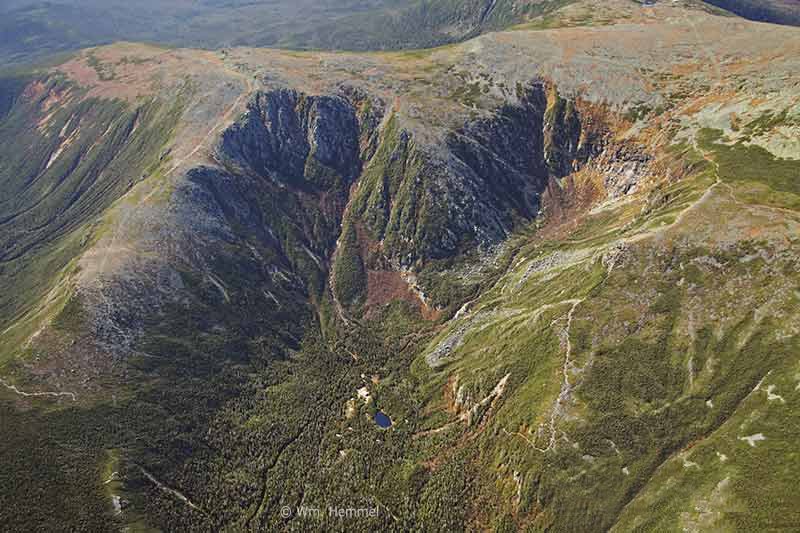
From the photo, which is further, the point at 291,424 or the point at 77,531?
the point at 291,424

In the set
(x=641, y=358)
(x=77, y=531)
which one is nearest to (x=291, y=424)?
(x=77, y=531)

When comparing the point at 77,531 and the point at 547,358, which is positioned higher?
the point at 547,358

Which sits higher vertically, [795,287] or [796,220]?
[796,220]

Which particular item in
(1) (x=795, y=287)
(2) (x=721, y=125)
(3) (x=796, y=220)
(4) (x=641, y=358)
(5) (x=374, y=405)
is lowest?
(5) (x=374, y=405)

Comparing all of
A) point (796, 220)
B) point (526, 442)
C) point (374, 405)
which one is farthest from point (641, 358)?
point (374, 405)

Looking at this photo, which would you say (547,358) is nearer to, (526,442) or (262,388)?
(526,442)

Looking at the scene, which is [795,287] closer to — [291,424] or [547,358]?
[547,358]

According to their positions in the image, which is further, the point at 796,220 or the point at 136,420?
the point at 136,420

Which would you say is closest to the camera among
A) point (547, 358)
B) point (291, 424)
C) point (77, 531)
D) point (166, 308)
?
point (77, 531)

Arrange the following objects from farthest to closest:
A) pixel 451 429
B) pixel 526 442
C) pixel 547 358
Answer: pixel 451 429 → pixel 547 358 → pixel 526 442
